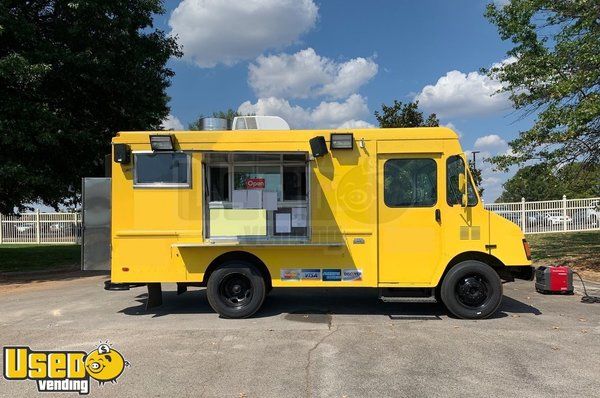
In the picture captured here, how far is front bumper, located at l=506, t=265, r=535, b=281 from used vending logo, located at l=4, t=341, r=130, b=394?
232 inches

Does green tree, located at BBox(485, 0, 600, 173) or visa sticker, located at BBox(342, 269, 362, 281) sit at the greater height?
green tree, located at BBox(485, 0, 600, 173)

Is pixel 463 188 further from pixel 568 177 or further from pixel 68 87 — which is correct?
pixel 68 87

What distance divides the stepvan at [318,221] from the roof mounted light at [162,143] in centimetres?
2

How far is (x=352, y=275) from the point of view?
7422mm

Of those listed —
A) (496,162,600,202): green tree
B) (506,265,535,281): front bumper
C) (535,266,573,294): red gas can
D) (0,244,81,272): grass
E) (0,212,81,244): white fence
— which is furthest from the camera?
(0,212,81,244): white fence

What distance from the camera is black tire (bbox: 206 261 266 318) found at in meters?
7.43

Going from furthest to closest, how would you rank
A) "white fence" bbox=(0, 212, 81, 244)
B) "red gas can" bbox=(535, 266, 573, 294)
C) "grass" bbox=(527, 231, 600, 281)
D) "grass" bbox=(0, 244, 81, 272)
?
1. "white fence" bbox=(0, 212, 81, 244)
2. "grass" bbox=(0, 244, 81, 272)
3. "grass" bbox=(527, 231, 600, 281)
4. "red gas can" bbox=(535, 266, 573, 294)

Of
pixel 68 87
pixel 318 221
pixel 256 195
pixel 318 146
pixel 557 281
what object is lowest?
pixel 557 281

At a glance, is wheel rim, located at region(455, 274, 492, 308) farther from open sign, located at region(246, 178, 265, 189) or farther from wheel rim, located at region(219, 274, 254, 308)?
open sign, located at region(246, 178, 265, 189)

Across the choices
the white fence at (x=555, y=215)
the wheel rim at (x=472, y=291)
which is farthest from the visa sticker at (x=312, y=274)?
the white fence at (x=555, y=215)

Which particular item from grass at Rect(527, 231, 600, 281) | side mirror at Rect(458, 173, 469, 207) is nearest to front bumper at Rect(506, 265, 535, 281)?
side mirror at Rect(458, 173, 469, 207)

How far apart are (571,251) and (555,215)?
9071 millimetres

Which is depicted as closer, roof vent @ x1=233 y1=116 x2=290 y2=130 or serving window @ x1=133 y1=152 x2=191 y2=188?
serving window @ x1=133 y1=152 x2=191 y2=188

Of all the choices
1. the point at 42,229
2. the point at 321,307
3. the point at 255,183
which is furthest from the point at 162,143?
the point at 42,229
